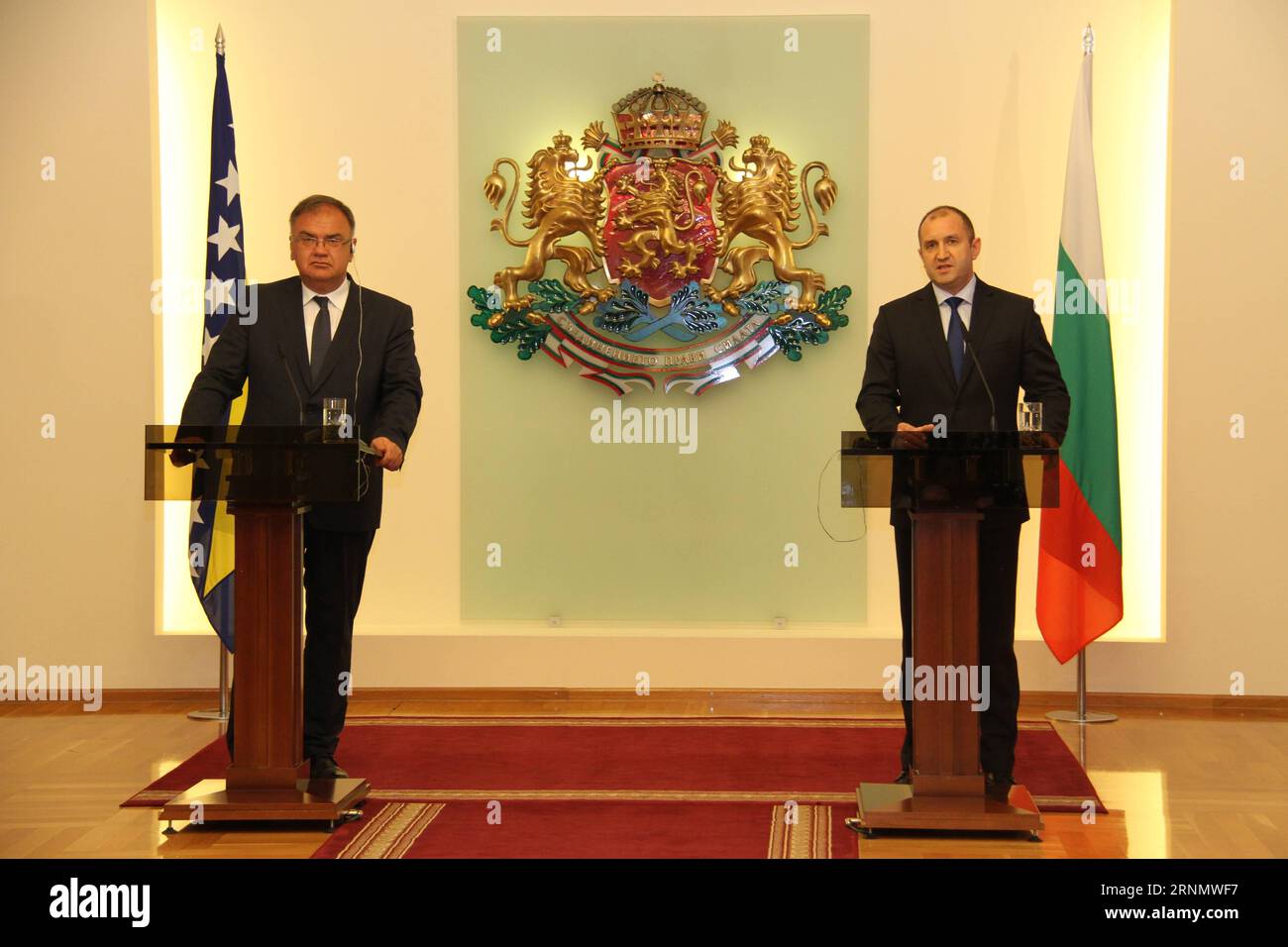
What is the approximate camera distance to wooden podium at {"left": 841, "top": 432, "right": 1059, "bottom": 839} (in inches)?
150

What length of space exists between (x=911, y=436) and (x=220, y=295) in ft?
Answer: 10.5

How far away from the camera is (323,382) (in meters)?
4.28

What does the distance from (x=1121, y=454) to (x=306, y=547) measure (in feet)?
11.9

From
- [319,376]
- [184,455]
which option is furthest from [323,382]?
[184,455]

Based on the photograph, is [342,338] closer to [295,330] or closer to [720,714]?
[295,330]

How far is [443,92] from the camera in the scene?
6.24m

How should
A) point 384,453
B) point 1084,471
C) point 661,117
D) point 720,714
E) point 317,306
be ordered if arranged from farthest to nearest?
1. point 661,117
2. point 720,714
3. point 1084,471
4. point 317,306
5. point 384,453

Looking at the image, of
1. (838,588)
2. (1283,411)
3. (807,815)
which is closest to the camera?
(807,815)

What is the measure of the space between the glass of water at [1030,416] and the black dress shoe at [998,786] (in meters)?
1.04

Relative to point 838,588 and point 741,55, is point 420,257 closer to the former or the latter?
point 741,55

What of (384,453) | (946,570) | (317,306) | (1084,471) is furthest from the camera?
(1084,471)

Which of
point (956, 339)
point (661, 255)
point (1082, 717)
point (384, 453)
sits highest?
point (661, 255)

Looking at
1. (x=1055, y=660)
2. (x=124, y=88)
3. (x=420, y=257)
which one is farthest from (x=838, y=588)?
(x=124, y=88)

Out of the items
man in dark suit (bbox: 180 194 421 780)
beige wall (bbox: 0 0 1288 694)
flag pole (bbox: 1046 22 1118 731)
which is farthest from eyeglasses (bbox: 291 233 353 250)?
flag pole (bbox: 1046 22 1118 731)
